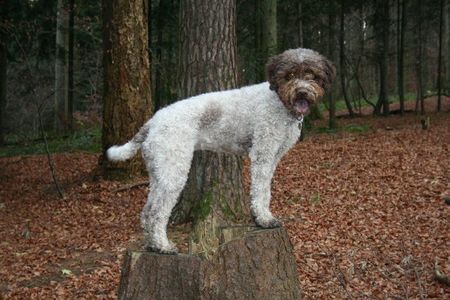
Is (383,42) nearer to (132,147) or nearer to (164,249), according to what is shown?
(132,147)

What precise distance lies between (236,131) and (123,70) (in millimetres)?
6161


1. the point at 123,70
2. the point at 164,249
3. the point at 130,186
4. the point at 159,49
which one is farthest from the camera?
the point at 159,49

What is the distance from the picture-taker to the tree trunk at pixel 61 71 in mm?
19047

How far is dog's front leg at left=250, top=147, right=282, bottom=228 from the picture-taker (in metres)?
4.23

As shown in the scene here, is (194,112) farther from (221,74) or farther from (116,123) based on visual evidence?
(116,123)

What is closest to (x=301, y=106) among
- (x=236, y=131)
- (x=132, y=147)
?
(x=236, y=131)

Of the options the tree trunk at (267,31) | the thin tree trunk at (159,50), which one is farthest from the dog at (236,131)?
the thin tree trunk at (159,50)

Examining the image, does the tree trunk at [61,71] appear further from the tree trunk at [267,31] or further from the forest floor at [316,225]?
the tree trunk at [267,31]

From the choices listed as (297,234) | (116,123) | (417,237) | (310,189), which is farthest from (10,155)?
(417,237)

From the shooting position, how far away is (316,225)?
786 cm

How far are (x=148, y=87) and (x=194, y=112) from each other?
629 centimetres

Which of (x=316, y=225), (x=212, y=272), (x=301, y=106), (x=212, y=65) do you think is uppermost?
(x=212, y=65)

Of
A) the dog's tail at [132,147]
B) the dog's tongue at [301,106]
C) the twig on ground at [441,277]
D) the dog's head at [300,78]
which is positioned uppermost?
the dog's head at [300,78]

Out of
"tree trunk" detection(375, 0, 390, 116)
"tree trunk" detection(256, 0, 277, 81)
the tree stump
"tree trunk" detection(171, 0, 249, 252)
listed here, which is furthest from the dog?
"tree trunk" detection(375, 0, 390, 116)
